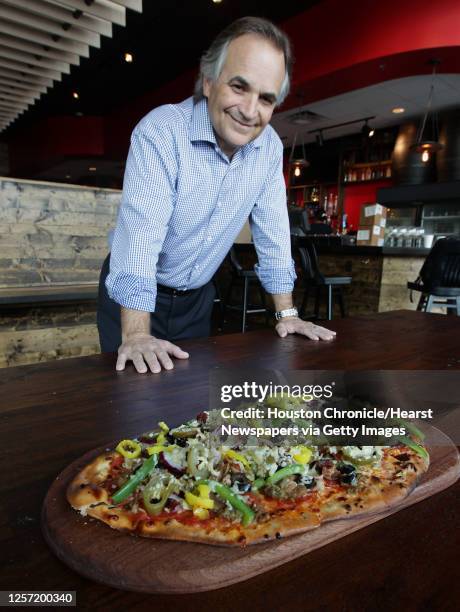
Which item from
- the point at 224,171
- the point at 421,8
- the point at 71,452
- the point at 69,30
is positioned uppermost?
the point at 421,8

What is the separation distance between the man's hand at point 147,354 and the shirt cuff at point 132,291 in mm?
102

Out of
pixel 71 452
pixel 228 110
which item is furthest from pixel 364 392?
pixel 228 110

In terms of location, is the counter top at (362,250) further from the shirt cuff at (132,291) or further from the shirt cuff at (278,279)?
the shirt cuff at (132,291)

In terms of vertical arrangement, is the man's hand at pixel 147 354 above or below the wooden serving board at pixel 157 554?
above

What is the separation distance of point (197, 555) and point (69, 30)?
16.1 ft

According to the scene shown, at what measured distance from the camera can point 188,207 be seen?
53.7 inches

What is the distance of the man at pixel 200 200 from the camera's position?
1.18 m

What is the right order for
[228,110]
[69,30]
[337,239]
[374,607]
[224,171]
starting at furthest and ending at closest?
[337,239] < [69,30] < [224,171] < [228,110] < [374,607]

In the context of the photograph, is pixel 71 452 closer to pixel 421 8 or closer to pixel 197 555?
pixel 197 555

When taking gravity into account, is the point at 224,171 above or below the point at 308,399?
above

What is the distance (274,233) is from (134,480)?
124 cm

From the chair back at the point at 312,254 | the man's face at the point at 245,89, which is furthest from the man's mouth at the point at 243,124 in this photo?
the chair back at the point at 312,254

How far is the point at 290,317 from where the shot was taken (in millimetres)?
1480

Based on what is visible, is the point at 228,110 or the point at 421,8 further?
the point at 421,8
